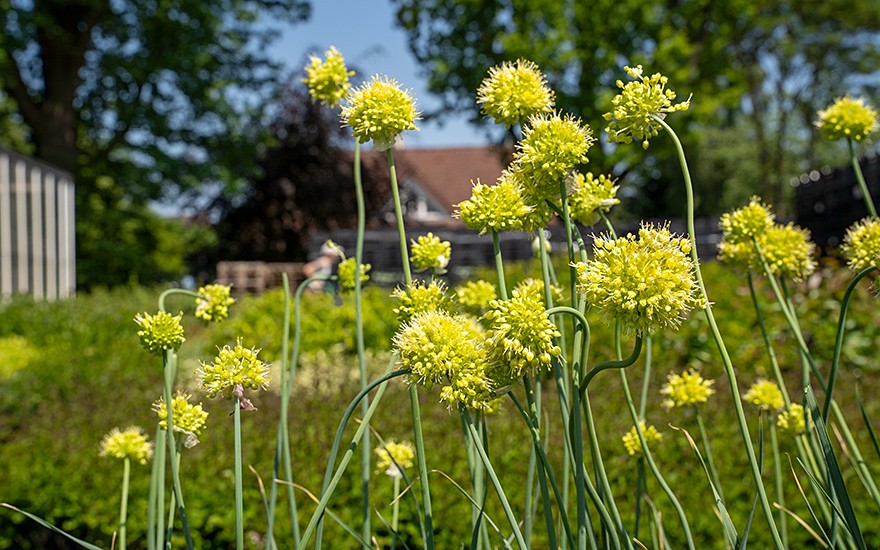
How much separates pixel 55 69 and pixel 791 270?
18.5 m

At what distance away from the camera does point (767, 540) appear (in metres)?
2.66

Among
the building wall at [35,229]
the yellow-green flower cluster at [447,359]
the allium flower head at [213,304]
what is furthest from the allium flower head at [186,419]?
the building wall at [35,229]

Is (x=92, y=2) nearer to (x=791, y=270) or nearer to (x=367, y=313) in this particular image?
(x=367, y=313)

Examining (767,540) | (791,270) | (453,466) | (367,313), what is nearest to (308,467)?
(453,466)

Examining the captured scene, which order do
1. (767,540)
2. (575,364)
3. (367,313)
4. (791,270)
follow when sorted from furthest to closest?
1. (367,313)
2. (767,540)
3. (791,270)
4. (575,364)

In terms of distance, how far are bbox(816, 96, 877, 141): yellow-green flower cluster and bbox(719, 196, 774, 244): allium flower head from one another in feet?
1.46

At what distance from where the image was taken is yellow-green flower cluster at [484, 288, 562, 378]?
3.11 feet

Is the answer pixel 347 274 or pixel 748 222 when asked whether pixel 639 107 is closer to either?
pixel 748 222

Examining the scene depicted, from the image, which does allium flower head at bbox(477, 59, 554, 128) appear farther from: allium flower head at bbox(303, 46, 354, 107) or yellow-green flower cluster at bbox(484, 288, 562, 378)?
allium flower head at bbox(303, 46, 354, 107)

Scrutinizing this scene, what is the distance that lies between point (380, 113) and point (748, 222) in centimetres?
76

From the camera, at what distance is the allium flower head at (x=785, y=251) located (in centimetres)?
160

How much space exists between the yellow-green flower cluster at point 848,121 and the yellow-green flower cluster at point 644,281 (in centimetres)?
112

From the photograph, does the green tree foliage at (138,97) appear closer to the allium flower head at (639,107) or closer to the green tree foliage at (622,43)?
the green tree foliage at (622,43)

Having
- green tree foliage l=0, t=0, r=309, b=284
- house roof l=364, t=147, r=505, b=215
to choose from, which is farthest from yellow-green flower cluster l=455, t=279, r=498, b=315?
house roof l=364, t=147, r=505, b=215
